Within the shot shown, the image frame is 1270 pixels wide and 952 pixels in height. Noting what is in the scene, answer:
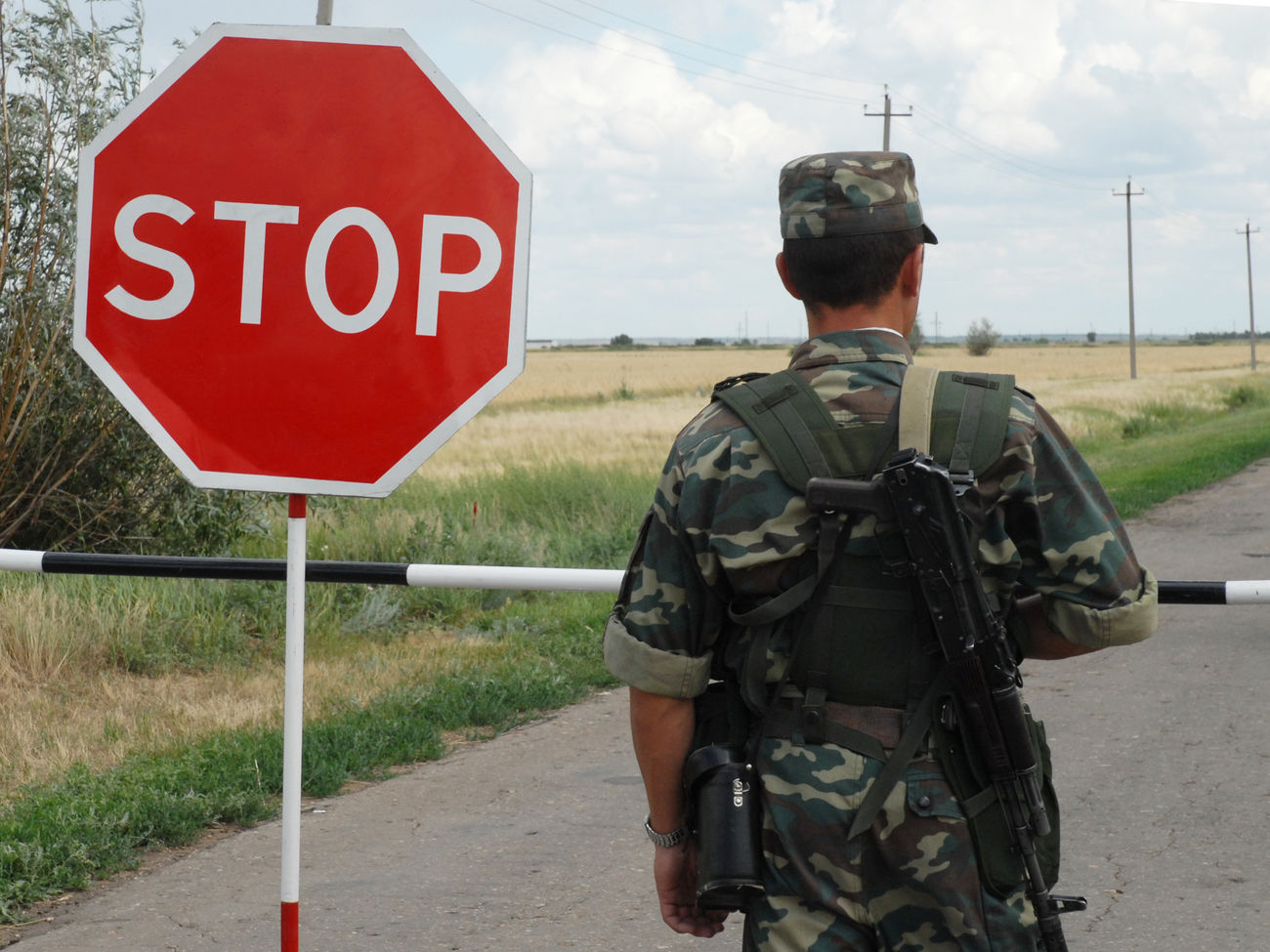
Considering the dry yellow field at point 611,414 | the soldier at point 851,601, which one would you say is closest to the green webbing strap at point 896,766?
the soldier at point 851,601

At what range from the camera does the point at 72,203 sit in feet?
25.9

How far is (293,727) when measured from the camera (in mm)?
2814

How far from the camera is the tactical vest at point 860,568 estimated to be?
1995mm

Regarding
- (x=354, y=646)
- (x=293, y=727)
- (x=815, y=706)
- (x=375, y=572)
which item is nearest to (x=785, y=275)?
(x=815, y=706)

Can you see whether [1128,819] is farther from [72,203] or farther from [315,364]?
[72,203]

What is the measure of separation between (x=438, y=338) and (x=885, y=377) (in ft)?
3.30

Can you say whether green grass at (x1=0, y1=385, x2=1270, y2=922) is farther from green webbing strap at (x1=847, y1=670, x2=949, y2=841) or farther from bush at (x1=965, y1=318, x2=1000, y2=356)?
bush at (x1=965, y1=318, x2=1000, y2=356)

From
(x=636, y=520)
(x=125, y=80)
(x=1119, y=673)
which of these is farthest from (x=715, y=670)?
(x=636, y=520)

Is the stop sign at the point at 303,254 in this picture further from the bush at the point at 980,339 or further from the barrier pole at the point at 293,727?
the bush at the point at 980,339

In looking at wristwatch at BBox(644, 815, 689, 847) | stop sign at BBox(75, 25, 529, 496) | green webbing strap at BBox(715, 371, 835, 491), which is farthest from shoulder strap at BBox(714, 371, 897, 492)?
stop sign at BBox(75, 25, 529, 496)

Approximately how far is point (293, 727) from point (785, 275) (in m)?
1.42

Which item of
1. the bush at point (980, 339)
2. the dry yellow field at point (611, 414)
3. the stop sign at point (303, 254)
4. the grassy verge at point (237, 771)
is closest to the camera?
the stop sign at point (303, 254)

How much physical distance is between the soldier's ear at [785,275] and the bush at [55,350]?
19.7 feet

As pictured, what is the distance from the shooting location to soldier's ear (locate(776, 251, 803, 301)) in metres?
2.13
